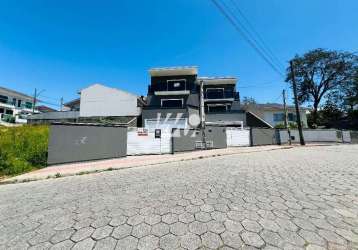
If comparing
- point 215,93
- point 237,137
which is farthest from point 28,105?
point 237,137

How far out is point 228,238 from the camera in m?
2.33

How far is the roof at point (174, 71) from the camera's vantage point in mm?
26641

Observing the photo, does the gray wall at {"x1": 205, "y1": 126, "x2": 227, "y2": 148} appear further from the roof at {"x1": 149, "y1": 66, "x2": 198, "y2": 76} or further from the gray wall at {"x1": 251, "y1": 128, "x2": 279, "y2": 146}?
the roof at {"x1": 149, "y1": 66, "x2": 198, "y2": 76}

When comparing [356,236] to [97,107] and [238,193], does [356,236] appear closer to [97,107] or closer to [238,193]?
[238,193]

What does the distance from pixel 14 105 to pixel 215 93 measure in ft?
165

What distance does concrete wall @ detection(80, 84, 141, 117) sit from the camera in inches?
1008

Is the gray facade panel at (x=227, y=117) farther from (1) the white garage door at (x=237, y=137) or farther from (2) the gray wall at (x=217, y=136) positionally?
(2) the gray wall at (x=217, y=136)

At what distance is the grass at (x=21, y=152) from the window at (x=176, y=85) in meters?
19.2

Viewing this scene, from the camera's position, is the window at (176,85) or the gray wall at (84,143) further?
the window at (176,85)

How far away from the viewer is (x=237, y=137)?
19906mm

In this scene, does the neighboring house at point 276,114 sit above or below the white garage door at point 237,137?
above

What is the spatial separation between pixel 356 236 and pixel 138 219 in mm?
3157

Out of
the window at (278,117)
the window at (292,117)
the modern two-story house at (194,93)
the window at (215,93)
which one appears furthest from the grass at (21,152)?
the window at (292,117)

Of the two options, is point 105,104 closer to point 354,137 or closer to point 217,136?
point 217,136
